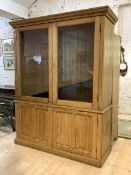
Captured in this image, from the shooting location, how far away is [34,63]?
3238 mm

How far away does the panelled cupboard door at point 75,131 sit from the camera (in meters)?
2.72

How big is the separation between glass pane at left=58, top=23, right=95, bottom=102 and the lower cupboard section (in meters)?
0.28

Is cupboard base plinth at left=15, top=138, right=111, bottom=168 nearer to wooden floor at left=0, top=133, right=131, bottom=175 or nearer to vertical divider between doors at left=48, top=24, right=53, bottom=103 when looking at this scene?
wooden floor at left=0, top=133, right=131, bottom=175

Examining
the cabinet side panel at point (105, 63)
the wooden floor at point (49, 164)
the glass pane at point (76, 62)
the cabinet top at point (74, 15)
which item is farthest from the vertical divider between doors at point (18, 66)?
the cabinet side panel at point (105, 63)

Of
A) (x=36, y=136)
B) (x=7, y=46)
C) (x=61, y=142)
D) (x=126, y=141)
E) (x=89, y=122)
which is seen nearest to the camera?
(x=89, y=122)

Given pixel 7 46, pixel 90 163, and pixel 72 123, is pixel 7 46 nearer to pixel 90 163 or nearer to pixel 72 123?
pixel 72 123

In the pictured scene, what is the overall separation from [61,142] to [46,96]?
→ 0.74m

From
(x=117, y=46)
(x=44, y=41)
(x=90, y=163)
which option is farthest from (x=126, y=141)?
(x=44, y=41)

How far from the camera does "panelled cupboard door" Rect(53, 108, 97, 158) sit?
272 centimetres

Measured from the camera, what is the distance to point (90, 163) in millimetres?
2736

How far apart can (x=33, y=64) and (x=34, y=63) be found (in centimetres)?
3

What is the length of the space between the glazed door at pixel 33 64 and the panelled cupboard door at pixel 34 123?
17 cm

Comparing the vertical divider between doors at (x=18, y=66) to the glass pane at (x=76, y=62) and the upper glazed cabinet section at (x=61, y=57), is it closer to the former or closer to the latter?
the upper glazed cabinet section at (x=61, y=57)

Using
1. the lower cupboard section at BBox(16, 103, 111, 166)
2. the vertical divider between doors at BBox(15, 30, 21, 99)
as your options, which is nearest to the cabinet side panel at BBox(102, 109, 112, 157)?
Result: the lower cupboard section at BBox(16, 103, 111, 166)
